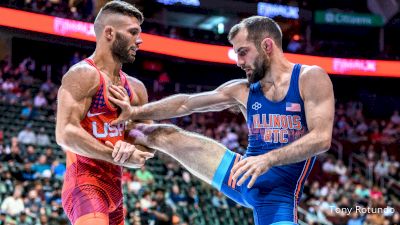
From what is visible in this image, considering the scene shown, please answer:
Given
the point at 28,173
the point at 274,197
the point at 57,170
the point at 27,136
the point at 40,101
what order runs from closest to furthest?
1. the point at 274,197
2. the point at 28,173
3. the point at 57,170
4. the point at 27,136
5. the point at 40,101

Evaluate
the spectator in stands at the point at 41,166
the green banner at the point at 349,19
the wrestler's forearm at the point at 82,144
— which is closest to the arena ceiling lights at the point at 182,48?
the green banner at the point at 349,19

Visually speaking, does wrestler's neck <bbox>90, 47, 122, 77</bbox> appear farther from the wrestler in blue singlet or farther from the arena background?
the arena background

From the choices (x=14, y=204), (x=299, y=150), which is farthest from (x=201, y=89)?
(x=299, y=150)

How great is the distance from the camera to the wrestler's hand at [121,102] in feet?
15.3

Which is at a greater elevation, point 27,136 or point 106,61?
point 106,61

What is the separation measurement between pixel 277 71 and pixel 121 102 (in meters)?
1.17

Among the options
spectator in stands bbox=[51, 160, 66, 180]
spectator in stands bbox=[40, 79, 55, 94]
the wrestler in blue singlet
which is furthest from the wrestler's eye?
spectator in stands bbox=[40, 79, 55, 94]

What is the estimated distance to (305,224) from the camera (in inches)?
515

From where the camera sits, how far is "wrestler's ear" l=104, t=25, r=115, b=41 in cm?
477

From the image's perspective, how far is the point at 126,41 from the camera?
15.6ft

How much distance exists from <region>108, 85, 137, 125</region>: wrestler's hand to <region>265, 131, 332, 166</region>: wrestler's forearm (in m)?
1.14

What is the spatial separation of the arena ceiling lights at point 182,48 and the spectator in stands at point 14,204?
8034mm

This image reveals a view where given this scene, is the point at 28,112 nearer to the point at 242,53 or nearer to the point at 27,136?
the point at 27,136

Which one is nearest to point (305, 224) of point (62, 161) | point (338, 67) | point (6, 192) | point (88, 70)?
point (62, 161)
